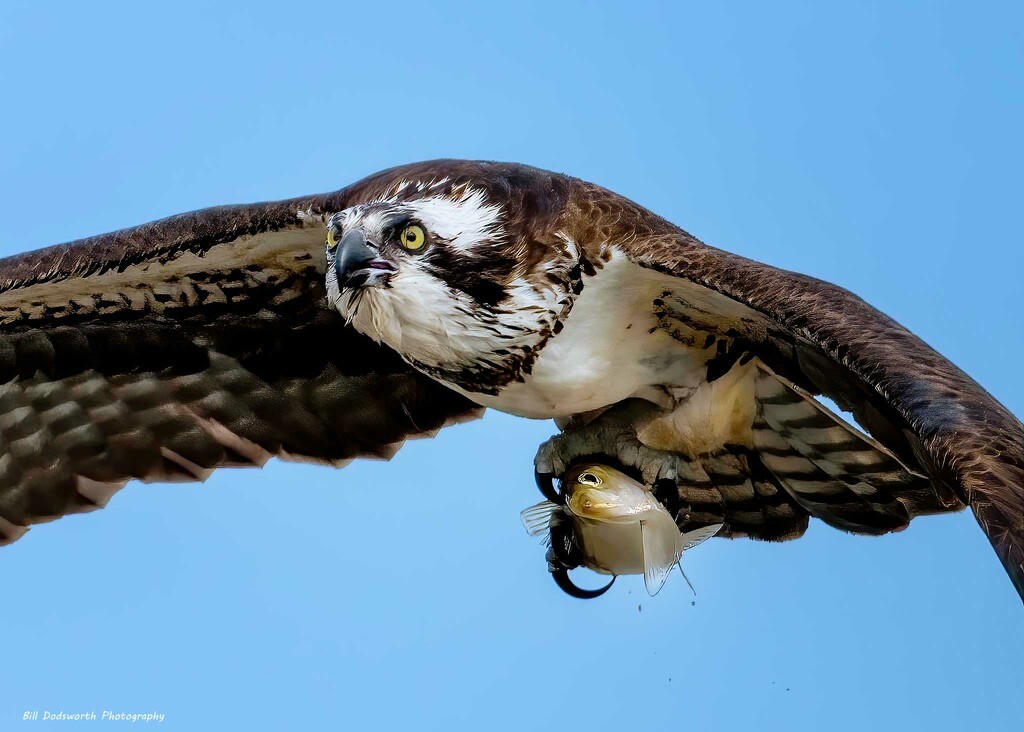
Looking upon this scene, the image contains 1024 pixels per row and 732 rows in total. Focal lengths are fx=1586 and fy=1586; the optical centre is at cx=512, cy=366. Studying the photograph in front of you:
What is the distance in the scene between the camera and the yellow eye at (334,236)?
22.5 ft

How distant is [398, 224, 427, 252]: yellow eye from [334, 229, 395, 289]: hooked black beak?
0.42 feet

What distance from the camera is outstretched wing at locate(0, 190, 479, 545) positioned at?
8.31 m

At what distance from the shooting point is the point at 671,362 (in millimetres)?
7641

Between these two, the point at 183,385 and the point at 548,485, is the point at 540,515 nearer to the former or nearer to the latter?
the point at 548,485

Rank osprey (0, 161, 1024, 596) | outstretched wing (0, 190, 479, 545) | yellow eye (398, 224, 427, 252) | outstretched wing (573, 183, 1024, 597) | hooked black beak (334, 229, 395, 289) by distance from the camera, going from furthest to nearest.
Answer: outstretched wing (0, 190, 479, 545) → yellow eye (398, 224, 427, 252) → hooked black beak (334, 229, 395, 289) → osprey (0, 161, 1024, 596) → outstretched wing (573, 183, 1024, 597)

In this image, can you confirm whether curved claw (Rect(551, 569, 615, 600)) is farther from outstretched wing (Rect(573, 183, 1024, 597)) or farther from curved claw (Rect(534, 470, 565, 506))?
outstretched wing (Rect(573, 183, 1024, 597))

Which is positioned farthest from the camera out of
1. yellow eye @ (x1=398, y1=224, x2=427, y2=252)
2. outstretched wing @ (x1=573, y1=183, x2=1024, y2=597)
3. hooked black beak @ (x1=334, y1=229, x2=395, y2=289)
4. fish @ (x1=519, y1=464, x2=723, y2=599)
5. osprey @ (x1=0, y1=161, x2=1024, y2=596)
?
fish @ (x1=519, y1=464, x2=723, y2=599)

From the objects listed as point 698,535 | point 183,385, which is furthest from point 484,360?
point 183,385

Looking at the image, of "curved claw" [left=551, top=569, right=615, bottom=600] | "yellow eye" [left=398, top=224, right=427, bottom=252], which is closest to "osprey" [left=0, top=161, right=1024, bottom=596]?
"yellow eye" [left=398, top=224, right=427, bottom=252]

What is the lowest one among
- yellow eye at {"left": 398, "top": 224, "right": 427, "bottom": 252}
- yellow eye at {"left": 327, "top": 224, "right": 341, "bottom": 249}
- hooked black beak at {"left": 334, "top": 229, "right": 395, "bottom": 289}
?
hooked black beak at {"left": 334, "top": 229, "right": 395, "bottom": 289}

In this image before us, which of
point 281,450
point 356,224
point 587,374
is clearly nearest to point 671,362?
point 587,374

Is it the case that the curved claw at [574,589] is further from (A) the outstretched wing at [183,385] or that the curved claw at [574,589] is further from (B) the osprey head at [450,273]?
(B) the osprey head at [450,273]

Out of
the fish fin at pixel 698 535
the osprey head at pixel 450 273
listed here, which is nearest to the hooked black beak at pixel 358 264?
the osprey head at pixel 450 273

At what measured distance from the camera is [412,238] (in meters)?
6.79
